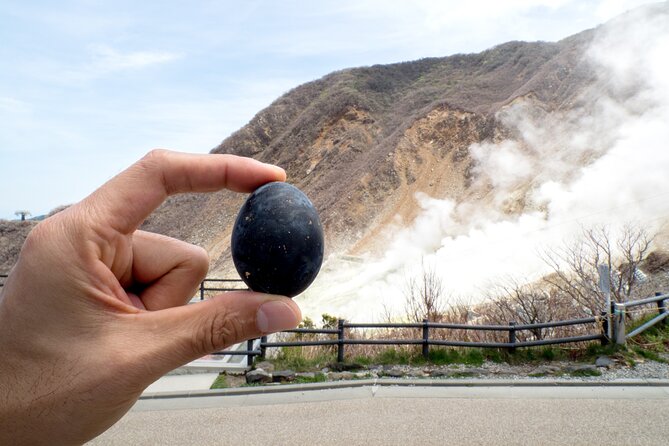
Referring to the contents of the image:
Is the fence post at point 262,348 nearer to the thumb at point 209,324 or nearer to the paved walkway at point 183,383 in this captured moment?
the paved walkway at point 183,383

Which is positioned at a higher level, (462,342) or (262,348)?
(462,342)

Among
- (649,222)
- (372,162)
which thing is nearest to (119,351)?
(649,222)

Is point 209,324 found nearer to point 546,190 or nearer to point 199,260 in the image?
point 199,260

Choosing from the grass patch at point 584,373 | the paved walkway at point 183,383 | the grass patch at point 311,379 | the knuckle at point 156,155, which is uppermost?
the knuckle at point 156,155

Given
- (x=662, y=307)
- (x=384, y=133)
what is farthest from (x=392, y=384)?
(x=384, y=133)

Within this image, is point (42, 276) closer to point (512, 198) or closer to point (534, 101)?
point (512, 198)

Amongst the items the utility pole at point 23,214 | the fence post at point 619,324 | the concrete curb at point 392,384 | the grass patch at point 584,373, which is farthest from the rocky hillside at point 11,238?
the fence post at point 619,324
